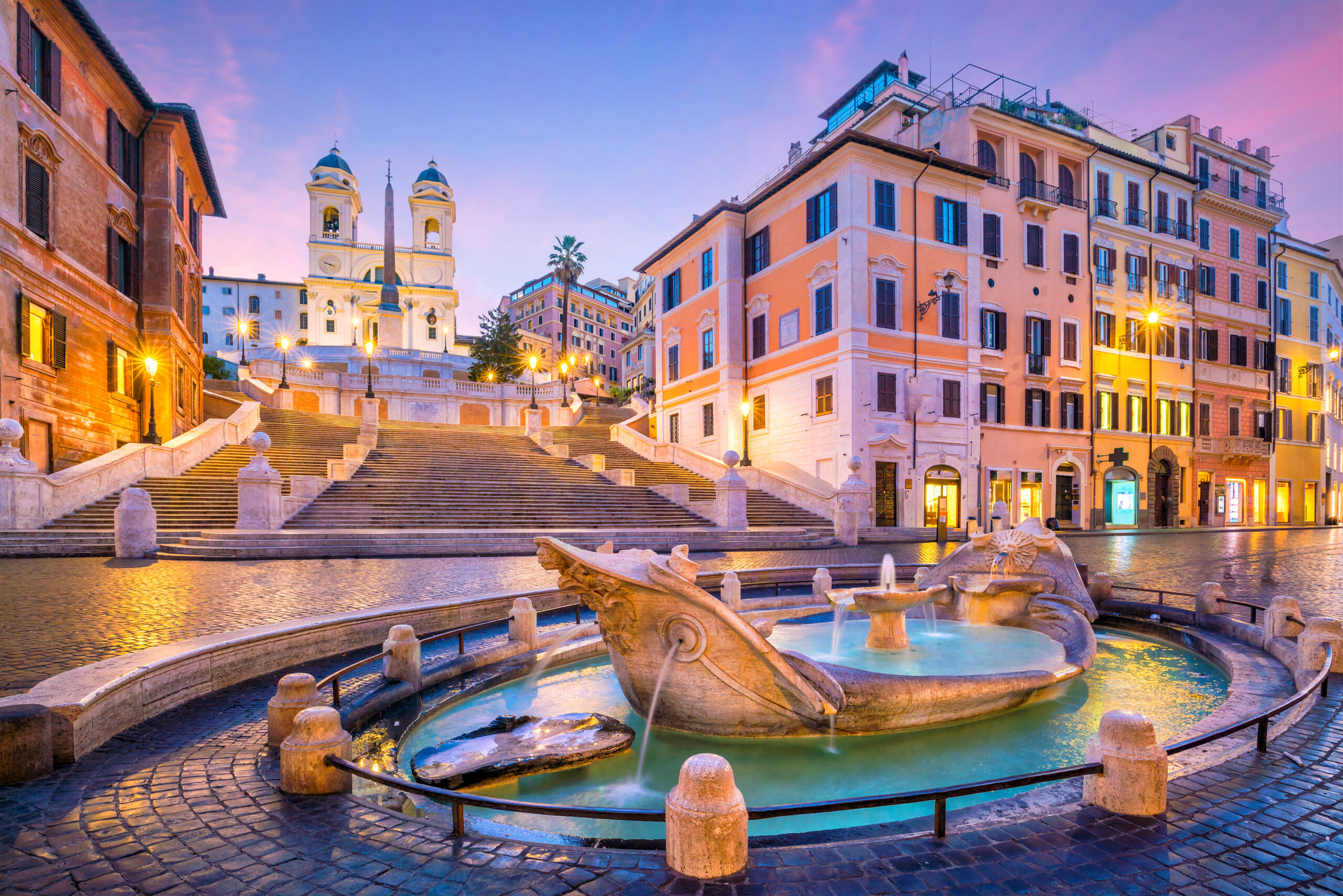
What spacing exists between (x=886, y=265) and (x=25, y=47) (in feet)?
91.8

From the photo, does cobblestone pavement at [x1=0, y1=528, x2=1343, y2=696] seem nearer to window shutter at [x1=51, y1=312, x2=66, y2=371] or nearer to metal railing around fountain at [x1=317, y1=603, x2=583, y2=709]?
metal railing around fountain at [x1=317, y1=603, x2=583, y2=709]

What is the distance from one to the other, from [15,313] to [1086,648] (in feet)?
83.4

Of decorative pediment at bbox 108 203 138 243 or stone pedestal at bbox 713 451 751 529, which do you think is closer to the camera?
stone pedestal at bbox 713 451 751 529

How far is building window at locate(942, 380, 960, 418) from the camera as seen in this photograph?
89.6ft

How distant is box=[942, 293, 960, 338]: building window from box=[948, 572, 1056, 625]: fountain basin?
22.1 meters

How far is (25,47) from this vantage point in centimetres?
1928

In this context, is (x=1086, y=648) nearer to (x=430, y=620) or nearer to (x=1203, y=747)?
(x=1203, y=747)

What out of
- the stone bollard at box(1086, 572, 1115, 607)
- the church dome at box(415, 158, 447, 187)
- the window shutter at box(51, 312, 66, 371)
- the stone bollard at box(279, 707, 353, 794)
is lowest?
the stone bollard at box(1086, 572, 1115, 607)

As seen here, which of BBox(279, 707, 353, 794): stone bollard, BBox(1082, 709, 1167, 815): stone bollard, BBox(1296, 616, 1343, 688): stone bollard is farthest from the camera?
BBox(1296, 616, 1343, 688): stone bollard

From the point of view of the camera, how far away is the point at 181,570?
11766 mm

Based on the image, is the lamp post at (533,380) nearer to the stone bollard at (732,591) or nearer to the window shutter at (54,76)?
the window shutter at (54,76)

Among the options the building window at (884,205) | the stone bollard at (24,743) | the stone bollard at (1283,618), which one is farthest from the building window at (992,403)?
the stone bollard at (24,743)

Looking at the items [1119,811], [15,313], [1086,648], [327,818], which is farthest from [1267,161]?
[15,313]

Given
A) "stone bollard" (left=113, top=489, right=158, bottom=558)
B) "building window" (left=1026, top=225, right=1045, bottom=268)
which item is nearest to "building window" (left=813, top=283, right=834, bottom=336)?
"building window" (left=1026, top=225, right=1045, bottom=268)
